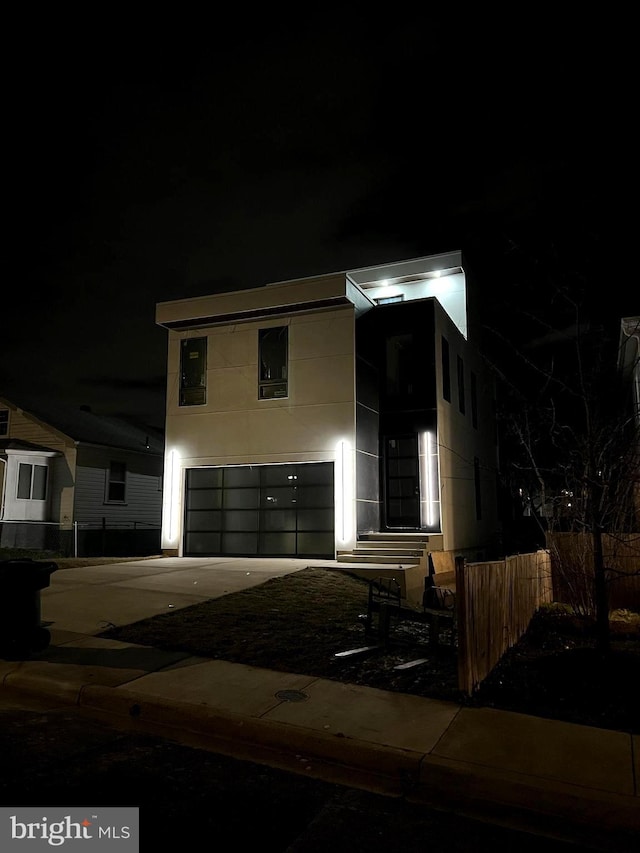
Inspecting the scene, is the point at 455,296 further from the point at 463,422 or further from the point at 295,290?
the point at 295,290

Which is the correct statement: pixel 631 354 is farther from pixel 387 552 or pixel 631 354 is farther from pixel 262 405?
pixel 262 405

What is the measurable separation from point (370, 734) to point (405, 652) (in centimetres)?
252

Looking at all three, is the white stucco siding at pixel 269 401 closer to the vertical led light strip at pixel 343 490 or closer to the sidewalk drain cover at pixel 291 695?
the vertical led light strip at pixel 343 490

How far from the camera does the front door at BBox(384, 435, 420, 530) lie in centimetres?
1775

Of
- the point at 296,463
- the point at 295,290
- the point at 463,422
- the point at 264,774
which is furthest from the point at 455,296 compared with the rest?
the point at 264,774

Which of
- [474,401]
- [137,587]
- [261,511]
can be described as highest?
[474,401]

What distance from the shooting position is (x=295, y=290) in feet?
57.8

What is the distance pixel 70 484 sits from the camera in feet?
83.9

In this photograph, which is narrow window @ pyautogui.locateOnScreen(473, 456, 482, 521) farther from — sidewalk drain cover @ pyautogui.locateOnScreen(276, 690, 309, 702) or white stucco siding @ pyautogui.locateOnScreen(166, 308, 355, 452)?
sidewalk drain cover @ pyautogui.locateOnScreen(276, 690, 309, 702)

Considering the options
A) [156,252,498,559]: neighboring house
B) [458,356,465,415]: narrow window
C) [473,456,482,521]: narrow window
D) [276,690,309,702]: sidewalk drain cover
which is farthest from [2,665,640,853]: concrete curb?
[473,456,482,521]: narrow window

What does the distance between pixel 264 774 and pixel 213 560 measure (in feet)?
42.1

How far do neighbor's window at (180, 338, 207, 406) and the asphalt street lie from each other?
47.1ft

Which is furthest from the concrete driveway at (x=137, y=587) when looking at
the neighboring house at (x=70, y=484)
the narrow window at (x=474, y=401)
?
the neighboring house at (x=70, y=484)

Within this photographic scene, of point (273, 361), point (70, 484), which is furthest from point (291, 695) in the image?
point (70, 484)
